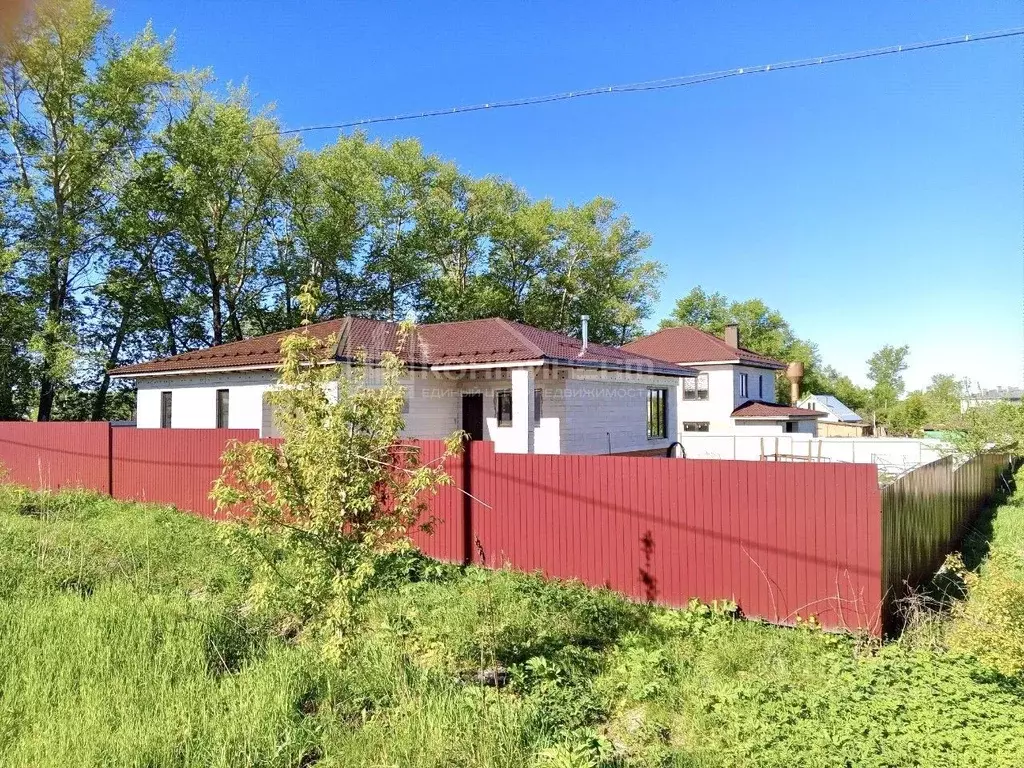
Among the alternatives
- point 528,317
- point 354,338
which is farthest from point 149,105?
point 528,317

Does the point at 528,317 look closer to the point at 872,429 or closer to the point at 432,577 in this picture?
the point at 872,429

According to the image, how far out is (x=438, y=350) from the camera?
16.0 m

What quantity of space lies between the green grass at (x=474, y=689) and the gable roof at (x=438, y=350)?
8134 mm

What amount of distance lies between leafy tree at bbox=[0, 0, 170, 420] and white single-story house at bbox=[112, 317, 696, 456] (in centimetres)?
813

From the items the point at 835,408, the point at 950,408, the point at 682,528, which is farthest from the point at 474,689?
the point at 835,408

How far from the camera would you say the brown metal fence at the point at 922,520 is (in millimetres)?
5445

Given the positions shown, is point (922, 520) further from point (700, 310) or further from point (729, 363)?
point (700, 310)

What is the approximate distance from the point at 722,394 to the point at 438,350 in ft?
60.8

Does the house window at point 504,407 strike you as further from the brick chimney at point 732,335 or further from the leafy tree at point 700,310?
the leafy tree at point 700,310

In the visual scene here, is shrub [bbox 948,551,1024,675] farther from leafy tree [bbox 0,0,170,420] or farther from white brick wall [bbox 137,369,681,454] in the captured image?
leafy tree [bbox 0,0,170,420]

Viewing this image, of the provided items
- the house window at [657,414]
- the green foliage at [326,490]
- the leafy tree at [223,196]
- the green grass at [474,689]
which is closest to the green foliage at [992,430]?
the house window at [657,414]

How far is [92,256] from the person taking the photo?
2428 centimetres

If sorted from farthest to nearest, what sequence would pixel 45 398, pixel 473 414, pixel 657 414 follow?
pixel 45 398
pixel 657 414
pixel 473 414

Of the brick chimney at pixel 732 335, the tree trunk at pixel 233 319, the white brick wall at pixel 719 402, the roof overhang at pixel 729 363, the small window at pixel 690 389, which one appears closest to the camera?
the tree trunk at pixel 233 319
